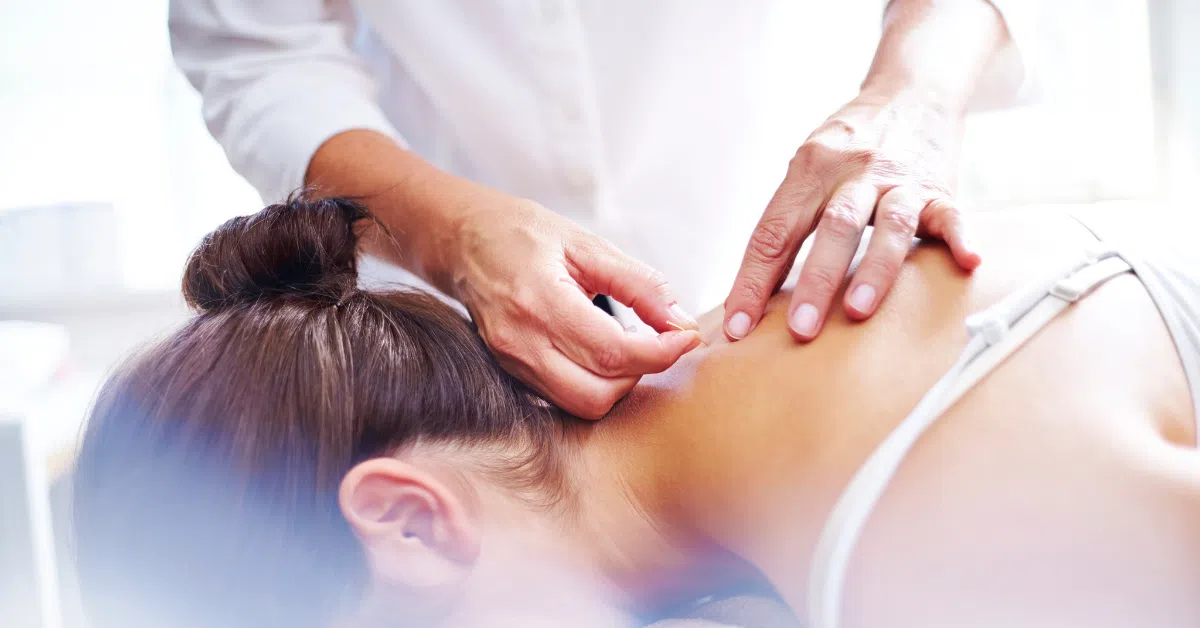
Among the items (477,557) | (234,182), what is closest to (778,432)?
(477,557)

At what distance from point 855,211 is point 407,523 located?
1.50 ft

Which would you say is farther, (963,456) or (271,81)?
(271,81)

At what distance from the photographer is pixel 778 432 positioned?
68 cm

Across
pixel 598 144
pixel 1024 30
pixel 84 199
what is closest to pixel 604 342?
pixel 598 144

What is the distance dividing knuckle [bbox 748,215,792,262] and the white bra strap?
0.19 metres

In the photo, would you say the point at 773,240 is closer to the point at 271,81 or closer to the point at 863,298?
the point at 863,298

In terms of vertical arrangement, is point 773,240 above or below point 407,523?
above

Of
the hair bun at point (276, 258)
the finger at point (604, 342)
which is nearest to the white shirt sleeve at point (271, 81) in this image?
the hair bun at point (276, 258)

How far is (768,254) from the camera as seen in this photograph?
2.53ft

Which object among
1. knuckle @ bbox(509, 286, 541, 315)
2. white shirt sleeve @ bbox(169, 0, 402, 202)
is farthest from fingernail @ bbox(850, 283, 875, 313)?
white shirt sleeve @ bbox(169, 0, 402, 202)

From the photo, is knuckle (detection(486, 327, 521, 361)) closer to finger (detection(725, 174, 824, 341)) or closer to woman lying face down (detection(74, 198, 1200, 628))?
woman lying face down (detection(74, 198, 1200, 628))

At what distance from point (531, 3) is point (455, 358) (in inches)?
18.8

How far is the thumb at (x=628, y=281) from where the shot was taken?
750mm

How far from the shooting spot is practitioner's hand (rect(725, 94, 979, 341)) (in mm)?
697
